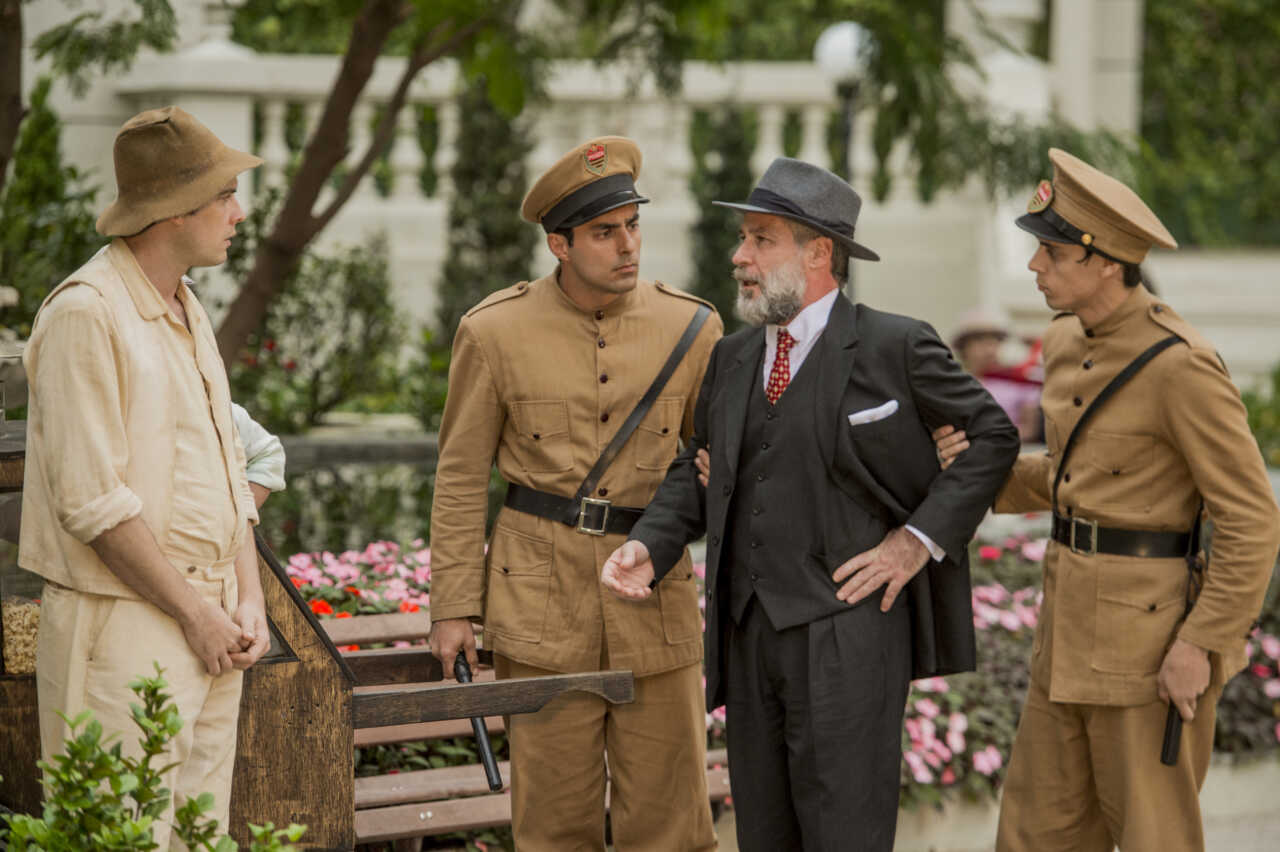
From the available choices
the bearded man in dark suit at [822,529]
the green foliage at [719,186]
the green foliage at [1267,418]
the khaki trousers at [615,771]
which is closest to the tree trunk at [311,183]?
the khaki trousers at [615,771]

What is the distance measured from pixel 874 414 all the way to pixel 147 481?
1568mm

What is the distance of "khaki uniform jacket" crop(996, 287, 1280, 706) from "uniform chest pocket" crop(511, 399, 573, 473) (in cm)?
121

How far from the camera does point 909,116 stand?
748 cm

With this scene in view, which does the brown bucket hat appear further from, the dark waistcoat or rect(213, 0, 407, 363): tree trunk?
rect(213, 0, 407, 363): tree trunk

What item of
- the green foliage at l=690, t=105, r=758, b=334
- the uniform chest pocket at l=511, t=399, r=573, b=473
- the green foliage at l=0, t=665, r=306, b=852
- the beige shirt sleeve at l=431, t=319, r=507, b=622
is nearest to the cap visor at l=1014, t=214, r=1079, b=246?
the uniform chest pocket at l=511, t=399, r=573, b=473

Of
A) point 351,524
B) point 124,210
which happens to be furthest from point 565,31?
point 124,210

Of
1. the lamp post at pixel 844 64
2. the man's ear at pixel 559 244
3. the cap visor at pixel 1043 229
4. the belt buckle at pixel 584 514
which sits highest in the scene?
the lamp post at pixel 844 64

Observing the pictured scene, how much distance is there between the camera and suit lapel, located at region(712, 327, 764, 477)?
370cm

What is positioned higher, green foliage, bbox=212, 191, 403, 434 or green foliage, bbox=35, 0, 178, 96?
green foliage, bbox=35, 0, 178, 96

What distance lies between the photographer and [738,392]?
3.74 m

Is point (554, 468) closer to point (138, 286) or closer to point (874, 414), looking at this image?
point (874, 414)

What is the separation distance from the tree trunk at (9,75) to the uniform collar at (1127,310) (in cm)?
418

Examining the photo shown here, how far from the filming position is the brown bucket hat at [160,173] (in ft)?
9.89

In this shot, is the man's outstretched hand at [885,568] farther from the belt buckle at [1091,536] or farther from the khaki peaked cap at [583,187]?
the khaki peaked cap at [583,187]
